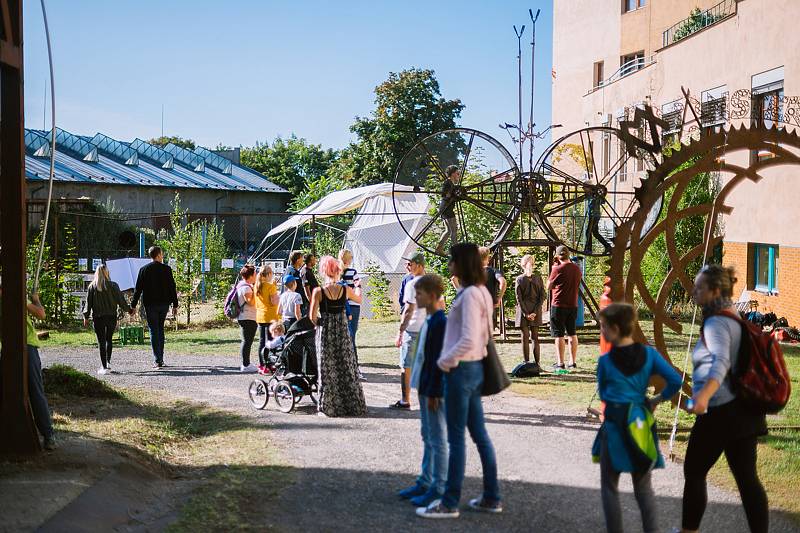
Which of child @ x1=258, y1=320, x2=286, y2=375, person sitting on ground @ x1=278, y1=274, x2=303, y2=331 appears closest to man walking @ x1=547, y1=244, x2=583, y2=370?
person sitting on ground @ x1=278, y1=274, x2=303, y2=331

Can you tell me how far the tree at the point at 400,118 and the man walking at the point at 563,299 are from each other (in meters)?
38.8

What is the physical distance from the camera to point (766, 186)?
19.7m

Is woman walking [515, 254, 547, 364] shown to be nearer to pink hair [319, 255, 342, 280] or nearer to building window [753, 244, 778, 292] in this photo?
pink hair [319, 255, 342, 280]

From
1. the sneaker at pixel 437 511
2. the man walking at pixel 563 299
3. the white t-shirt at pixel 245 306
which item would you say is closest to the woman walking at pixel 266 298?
the white t-shirt at pixel 245 306

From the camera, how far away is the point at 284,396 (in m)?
10.5

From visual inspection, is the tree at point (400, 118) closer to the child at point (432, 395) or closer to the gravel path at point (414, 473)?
the gravel path at point (414, 473)

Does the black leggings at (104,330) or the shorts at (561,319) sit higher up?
the shorts at (561,319)

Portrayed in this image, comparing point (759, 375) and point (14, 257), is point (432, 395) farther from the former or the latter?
point (14, 257)

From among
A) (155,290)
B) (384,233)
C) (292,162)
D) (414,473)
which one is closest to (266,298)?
(155,290)

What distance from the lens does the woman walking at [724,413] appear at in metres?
5.25

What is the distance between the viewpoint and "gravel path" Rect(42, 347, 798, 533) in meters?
6.19

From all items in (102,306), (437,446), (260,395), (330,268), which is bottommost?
(260,395)

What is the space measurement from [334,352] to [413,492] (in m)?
3.33

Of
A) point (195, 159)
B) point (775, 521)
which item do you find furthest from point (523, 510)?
point (195, 159)
